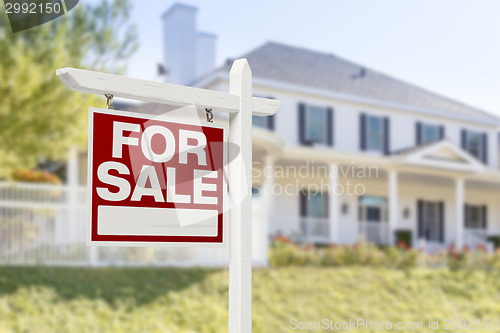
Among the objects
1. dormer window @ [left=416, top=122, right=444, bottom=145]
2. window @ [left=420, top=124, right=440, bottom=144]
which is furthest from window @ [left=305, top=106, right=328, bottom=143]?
window @ [left=420, top=124, right=440, bottom=144]

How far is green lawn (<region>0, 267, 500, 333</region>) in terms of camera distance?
955 centimetres

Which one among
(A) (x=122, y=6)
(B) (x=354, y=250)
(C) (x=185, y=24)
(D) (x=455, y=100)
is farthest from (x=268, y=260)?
(D) (x=455, y=100)

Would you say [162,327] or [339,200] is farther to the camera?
[339,200]

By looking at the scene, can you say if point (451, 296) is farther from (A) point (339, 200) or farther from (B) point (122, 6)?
(B) point (122, 6)

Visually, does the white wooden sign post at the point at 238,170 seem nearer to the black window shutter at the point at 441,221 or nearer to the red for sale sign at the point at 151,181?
the red for sale sign at the point at 151,181

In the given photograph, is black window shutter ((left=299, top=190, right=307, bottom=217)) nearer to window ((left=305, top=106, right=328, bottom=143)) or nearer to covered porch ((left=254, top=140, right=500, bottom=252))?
covered porch ((left=254, top=140, right=500, bottom=252))

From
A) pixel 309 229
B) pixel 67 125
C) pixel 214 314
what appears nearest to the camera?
pixel 214 314

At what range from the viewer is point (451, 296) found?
12.5 meters

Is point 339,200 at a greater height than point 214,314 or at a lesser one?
greater

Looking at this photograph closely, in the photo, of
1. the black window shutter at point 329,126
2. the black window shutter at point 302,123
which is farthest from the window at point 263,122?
the black window shutter at point 329,126

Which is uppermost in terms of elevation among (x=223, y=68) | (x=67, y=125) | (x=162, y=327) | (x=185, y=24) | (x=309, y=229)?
(x=185, y=24)

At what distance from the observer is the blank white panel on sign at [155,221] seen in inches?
117

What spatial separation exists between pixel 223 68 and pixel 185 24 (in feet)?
7.26

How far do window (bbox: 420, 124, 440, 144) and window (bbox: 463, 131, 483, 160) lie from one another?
1.68 metres
